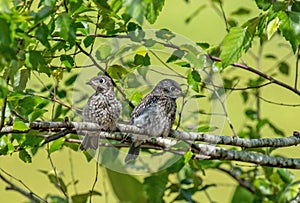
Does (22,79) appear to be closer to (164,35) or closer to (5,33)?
(164,35)

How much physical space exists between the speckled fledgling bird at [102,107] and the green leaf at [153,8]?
0.53 ft

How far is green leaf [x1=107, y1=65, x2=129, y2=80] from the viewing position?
1.46 metres

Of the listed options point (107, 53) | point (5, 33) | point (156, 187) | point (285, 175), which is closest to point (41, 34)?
point (5, 33)

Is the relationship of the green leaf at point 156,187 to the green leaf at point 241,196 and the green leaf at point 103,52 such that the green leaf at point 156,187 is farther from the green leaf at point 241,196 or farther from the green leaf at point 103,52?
the green leaf at point 103,52

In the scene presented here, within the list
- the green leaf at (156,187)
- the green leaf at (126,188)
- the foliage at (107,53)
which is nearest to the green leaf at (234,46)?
the foliage at (107,53)

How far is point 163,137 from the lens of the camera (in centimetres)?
139

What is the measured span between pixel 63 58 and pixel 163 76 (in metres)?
0.26

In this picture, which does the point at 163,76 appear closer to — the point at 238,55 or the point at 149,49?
the point at 149,49

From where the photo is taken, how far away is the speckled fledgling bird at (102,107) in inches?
50.4

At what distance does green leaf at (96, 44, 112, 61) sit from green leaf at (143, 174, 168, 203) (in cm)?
52

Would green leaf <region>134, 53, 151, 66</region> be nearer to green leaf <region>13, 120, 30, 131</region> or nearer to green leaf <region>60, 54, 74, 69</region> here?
green leaf <region>60, 54, 74, 69</region>

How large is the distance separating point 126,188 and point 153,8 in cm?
111

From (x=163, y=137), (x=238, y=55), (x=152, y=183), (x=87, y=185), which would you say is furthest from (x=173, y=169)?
(x=87, y=185)

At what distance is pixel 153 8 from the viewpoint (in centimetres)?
118
